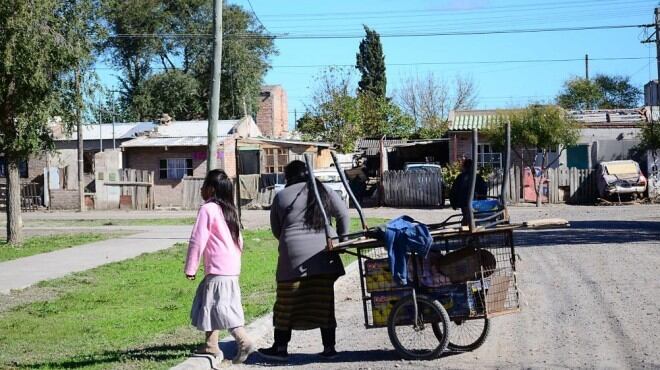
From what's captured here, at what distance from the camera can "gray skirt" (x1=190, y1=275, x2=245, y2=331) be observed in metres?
7.60

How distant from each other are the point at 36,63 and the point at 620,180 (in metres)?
26.2

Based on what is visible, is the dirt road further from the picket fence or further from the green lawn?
the picket fence

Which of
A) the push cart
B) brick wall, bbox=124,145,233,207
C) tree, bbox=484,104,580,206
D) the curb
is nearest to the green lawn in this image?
the curb

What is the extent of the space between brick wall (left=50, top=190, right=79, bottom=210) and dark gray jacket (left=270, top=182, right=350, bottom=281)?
36.5 meters

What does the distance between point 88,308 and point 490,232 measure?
6044 mm

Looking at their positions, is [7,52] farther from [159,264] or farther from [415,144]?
[415,144]

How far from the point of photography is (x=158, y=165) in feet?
145

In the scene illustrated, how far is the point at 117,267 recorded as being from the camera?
16.2 metres

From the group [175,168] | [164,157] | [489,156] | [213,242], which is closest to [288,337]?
[213,242]

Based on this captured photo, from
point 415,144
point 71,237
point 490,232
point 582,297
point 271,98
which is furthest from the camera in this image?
point 271,98

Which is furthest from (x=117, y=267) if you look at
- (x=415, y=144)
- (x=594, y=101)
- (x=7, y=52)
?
(x=594, y=101)

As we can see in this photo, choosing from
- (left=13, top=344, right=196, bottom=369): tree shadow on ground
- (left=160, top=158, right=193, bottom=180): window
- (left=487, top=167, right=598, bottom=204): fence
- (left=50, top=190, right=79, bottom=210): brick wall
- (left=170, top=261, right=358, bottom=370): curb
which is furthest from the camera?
(left=160, top=158, right=193, bottom=180): window

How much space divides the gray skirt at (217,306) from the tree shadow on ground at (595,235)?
41.2 ft

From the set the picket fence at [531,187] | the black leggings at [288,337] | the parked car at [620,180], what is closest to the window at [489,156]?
the picket fence at [531,187]
